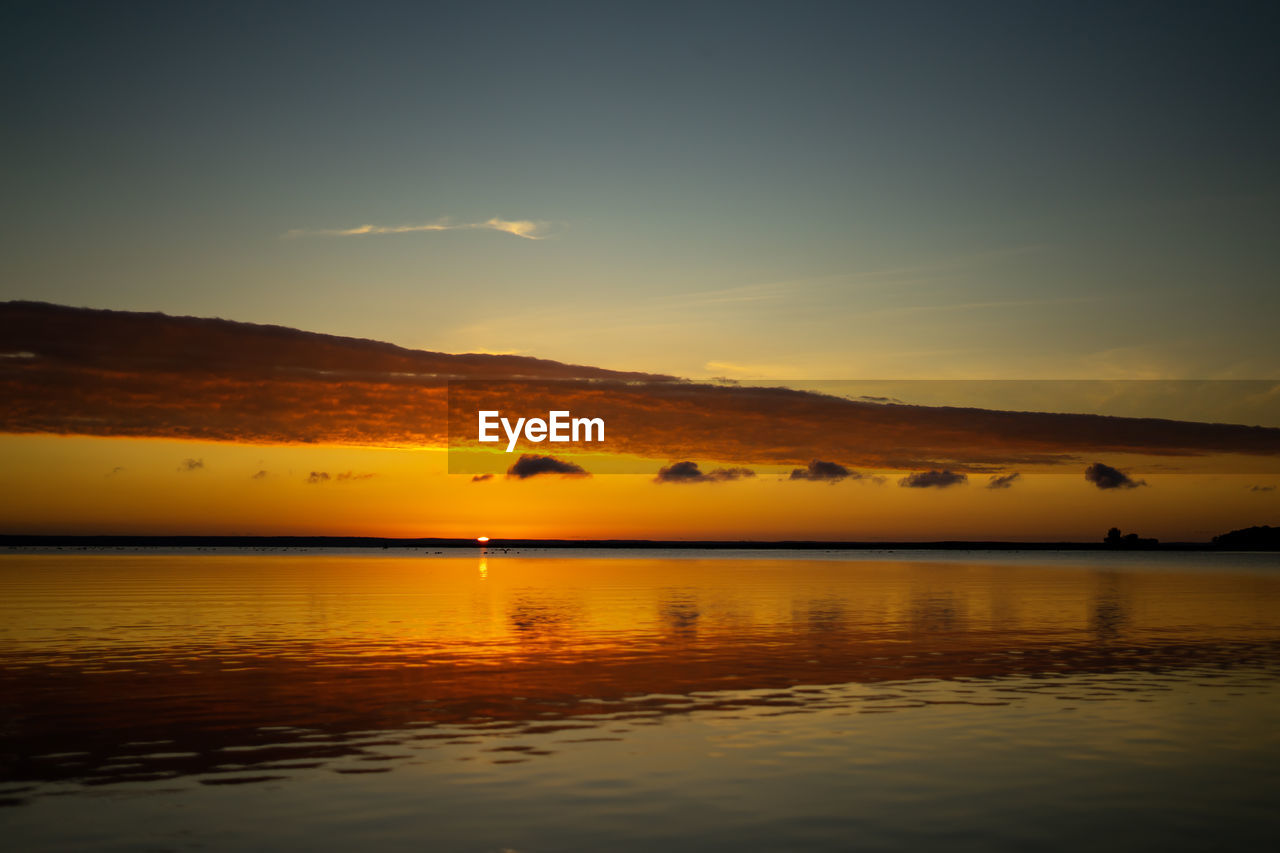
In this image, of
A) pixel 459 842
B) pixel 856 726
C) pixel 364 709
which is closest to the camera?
pixel 459 842

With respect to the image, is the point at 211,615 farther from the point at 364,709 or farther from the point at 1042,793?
the point at 1042,793

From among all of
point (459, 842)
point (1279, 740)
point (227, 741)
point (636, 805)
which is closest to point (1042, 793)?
point (636, 805)

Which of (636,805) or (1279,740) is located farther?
(1279,740)

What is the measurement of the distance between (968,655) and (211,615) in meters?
42.6

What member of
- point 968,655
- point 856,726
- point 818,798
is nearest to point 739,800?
point 818,798

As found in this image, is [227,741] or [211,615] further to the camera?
[211,615]

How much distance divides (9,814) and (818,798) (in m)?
13.3

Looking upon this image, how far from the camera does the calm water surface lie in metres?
18.1

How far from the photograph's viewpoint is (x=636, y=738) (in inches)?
1017

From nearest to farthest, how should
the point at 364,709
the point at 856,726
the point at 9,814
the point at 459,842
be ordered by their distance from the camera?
the point at 459,842 < the point at 9,814 < the point at 856,726 < the point at 364,709

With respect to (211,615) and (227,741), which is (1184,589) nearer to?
(211,615)

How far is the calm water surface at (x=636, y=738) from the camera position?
712 inches

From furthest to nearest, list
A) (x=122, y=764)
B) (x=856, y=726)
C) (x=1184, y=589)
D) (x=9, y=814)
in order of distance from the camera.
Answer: (x=1184, y=589)
(x=856, y=726)
(x=122, y=764)
(x=9, y=814)

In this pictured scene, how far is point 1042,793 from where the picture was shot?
2075 cm
